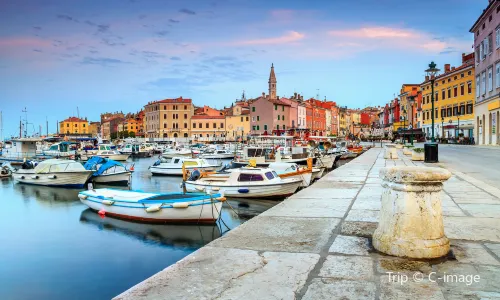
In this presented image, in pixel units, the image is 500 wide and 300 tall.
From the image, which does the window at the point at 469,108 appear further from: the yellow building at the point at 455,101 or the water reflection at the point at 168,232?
the water reflection at the point at 168,232

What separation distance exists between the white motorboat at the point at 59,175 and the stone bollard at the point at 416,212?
27282mm

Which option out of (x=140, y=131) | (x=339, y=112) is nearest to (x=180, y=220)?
(x=339, y=112)

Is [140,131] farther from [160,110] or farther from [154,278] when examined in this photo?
[154,278]

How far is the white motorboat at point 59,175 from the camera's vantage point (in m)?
28.5

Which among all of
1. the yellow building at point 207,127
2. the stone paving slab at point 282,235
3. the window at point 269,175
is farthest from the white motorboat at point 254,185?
the yellow building at point 207,127

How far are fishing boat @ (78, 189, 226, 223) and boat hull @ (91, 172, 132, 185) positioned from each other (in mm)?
14279

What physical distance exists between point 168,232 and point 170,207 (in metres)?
0.88

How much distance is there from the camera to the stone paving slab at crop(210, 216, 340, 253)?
5.64 metres

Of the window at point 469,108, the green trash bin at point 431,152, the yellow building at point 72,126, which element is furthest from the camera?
the yellow building at point 72,126

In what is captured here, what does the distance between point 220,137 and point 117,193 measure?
98002 mm

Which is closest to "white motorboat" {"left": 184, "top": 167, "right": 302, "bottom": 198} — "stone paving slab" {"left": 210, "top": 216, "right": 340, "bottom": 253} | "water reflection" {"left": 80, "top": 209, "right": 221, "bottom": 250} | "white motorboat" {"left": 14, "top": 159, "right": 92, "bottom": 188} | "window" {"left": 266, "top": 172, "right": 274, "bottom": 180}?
"window" {"left": 266, "top": 172, "right": 274, "bottom": 180}

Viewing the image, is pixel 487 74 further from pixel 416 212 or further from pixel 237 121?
pixel 237 121

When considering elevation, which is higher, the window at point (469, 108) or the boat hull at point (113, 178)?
the window at point (469, 108)

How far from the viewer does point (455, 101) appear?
204 ft
